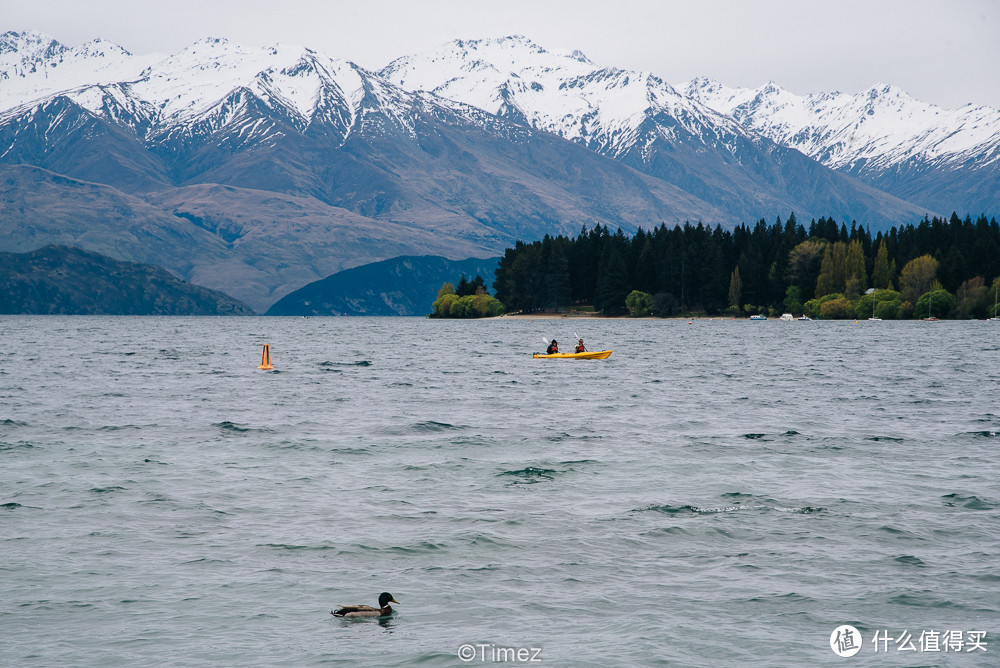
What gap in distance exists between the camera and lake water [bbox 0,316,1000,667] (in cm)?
1734

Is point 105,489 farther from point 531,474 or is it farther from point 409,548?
point 531,474

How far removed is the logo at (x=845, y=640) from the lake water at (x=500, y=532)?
7.3 inches

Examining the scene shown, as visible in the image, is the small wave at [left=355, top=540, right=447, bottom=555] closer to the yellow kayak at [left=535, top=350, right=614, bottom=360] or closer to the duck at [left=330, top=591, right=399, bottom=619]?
the duck at [left=330, top=591, right=399, bottom=619]

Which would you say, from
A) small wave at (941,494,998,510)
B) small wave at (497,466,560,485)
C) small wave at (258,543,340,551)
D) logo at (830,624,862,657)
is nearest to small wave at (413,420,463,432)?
small wave at (497,466,560,485)

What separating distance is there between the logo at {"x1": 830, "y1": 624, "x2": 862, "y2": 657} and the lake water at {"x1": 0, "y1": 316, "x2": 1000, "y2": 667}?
0.19m

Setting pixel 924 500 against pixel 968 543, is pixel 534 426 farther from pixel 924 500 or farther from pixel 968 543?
pixel 968 543

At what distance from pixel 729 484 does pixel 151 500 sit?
1719 centimetres

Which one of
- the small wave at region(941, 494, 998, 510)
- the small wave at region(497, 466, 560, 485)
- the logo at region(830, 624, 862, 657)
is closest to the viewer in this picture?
the logo at region(830, 624, 862, 657)

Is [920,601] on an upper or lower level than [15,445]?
lower

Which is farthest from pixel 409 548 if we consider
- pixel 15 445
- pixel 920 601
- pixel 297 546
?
pixel 15 445

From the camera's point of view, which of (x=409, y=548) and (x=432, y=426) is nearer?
(x=409, y=548)

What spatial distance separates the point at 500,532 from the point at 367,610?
6.73 m

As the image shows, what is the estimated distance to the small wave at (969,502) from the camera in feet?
88.3

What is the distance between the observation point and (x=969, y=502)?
89.7 feet
